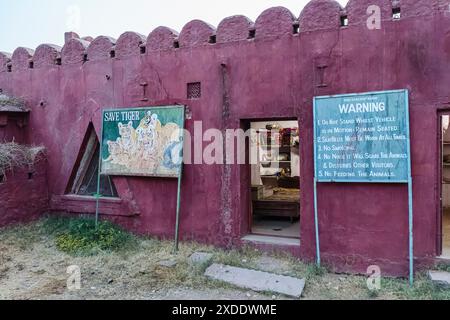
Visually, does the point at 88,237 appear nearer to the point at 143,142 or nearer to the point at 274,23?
the point at 143,142

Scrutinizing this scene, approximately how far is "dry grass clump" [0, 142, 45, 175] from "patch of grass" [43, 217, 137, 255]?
1432mm

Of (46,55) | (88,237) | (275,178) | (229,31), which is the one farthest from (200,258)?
(46,55)

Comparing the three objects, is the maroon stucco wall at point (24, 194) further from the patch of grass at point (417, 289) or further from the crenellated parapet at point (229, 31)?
the patch of grass at point (417, 289)

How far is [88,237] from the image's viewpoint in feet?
24.5

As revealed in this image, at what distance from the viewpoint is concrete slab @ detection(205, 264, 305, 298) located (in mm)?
5453

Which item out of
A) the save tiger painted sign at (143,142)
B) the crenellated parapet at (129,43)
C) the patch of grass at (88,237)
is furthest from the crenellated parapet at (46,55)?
the patch of grass at (88,237)

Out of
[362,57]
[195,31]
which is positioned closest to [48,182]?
[195,31]

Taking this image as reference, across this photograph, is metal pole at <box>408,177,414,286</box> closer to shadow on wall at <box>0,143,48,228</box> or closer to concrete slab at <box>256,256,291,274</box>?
concrete slab at <box>256,256,291,274</box>

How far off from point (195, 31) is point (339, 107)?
3032 millimetres

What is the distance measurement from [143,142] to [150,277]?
8.94 ft

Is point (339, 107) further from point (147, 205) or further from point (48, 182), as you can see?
point (48, 182)

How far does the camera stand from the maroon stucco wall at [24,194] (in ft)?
26.9

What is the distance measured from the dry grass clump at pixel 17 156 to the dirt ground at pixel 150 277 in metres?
1.65

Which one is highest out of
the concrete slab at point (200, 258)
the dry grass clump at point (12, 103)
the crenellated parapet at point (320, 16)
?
the crenellated parapet at point (320, 16)
